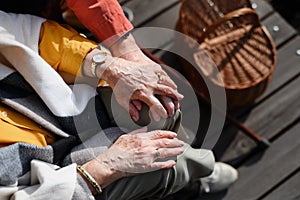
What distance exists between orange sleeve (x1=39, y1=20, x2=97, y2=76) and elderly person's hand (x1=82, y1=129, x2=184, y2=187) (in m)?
0.20

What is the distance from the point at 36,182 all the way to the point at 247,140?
2.56 feet

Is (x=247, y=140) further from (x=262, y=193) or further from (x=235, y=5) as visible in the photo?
(x=235, y=5)

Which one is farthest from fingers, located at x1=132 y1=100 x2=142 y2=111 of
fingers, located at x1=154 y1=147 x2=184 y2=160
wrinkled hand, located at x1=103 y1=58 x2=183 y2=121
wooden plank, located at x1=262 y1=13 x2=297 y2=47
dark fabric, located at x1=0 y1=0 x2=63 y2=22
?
wooden plank, located at x1=262 y1=13 x2=297 y2=47

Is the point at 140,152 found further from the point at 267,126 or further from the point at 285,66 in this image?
the point at 285,66

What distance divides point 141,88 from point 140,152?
0.47ft

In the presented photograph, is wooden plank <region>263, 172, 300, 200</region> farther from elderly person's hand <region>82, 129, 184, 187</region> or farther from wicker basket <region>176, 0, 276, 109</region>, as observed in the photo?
elderly person's hand <region>82, 129, 184, 187</region>

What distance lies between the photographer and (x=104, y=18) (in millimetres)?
1168

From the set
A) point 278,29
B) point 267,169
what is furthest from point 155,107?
point 278,29

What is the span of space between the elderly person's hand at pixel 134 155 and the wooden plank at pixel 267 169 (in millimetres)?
477

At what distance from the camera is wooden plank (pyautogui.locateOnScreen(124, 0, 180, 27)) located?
1.73m

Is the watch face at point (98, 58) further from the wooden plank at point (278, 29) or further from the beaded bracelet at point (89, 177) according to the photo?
the wooden plank at point (278, 29)

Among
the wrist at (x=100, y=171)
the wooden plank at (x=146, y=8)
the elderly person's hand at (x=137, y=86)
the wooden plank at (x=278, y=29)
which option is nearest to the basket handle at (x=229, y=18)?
the wooden plank at (x=278, y=29)

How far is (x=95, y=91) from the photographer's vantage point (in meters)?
1.13

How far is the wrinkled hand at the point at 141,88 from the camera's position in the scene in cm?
110
